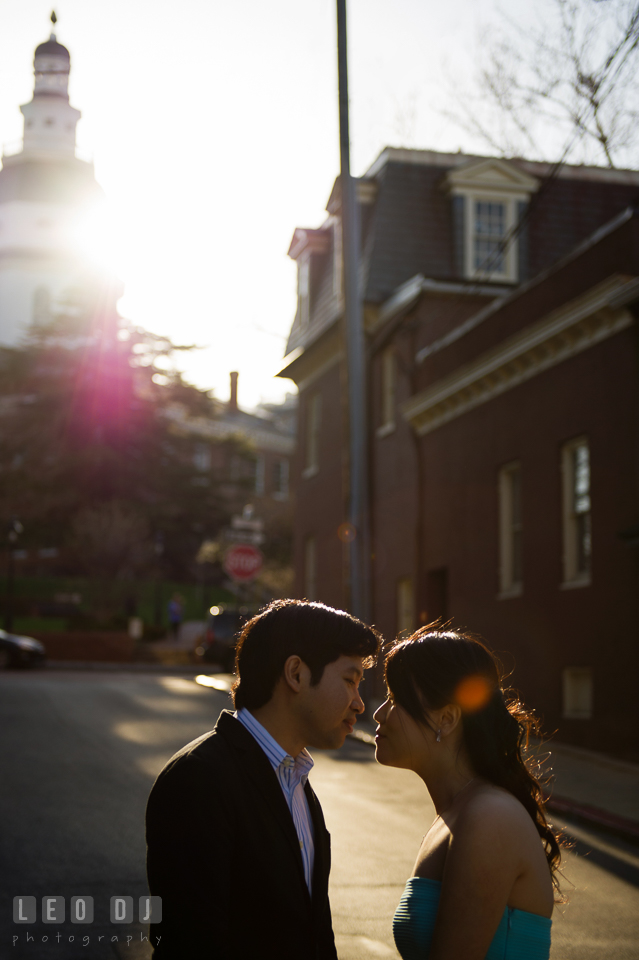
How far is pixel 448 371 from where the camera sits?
20625 millimetres

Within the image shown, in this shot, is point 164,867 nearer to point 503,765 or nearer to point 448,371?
point 503,765

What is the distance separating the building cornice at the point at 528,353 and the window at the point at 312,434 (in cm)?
706

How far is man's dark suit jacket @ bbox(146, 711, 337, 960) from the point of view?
2365mm

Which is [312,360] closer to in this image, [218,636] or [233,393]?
[218,636]

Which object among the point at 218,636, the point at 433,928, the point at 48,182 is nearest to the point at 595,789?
the point at 433,928

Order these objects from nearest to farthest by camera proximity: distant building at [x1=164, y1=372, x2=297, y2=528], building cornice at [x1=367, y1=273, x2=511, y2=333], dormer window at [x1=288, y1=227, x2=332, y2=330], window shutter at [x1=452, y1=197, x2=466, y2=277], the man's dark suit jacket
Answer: the man's dark suit jacket < building cornice at [x1=367, y1=273, x2=511, y2=333] < window shutter at [x1=452, y1=197, x2=466, y2=277] < dormer window at [x1=288, y1=227, x2=332, y2=330] < distant building at [x1=164, y1=372, x2=297, y2=528]

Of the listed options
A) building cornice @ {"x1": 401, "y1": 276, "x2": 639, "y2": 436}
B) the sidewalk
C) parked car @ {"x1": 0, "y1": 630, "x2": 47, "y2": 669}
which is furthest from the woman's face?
parked car @ {"x1": 0, "y1": 630, "x2": 47, "y2": 669}

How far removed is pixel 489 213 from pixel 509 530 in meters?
9.28

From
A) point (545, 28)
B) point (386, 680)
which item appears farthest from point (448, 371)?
point (386, 680)

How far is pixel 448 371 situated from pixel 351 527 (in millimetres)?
4974

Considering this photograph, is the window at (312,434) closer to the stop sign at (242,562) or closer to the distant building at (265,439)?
the stop sign at (242,562)

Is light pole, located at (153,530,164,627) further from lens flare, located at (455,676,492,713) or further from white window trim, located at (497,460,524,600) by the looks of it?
lens flare, located at (455,676,492,713)

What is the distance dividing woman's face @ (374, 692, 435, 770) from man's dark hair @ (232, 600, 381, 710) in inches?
6.9

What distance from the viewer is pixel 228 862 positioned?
2.44 meters
